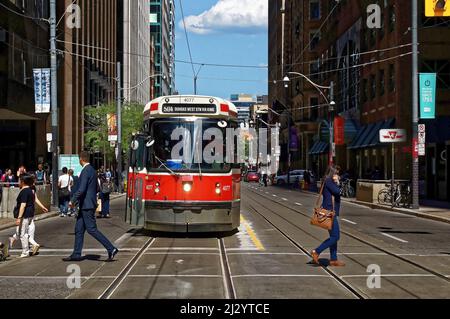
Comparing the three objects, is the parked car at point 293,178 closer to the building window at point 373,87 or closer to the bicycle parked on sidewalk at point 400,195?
the building window at point 373,87

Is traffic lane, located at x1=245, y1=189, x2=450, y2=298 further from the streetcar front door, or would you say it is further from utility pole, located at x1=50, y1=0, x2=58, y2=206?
utility pole, located at x1=50, y1=0, x2=58, y2=206

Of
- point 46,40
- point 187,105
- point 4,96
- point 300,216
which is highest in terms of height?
point 46,40

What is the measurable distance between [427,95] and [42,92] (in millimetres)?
17457

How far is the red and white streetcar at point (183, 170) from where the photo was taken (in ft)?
50.0

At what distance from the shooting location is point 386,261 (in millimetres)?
12117

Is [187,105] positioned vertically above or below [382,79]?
below

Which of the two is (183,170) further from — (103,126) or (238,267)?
(103,126)

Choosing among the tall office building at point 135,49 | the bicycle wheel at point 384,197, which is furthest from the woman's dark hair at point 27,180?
the tall office building at point 135,49

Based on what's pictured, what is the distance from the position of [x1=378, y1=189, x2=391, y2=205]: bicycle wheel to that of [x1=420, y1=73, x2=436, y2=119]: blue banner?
16.5ft

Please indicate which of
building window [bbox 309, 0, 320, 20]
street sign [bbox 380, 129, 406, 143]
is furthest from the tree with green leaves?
building window [bbox 309, 0, 320, 20]
